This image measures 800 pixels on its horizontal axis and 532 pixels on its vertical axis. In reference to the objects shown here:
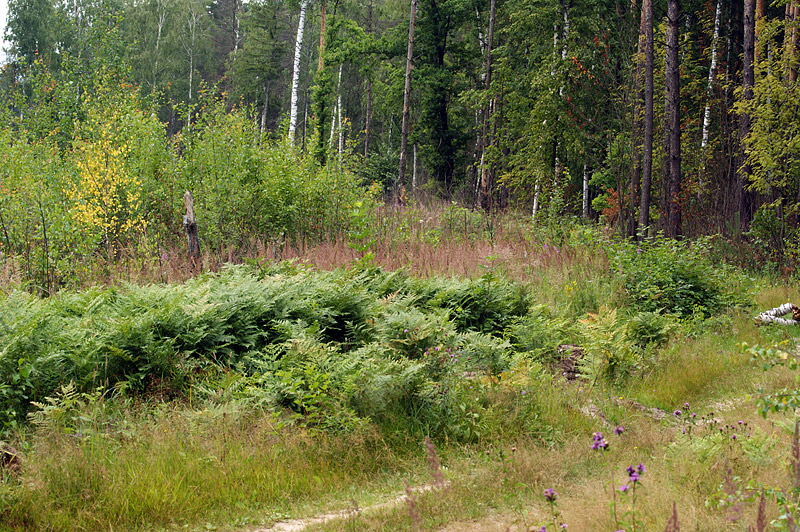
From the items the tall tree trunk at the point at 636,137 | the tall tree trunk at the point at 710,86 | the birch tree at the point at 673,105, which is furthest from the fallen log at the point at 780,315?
the tall tree trunk at the point at 710,86

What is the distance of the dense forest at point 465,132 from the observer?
43.7ft

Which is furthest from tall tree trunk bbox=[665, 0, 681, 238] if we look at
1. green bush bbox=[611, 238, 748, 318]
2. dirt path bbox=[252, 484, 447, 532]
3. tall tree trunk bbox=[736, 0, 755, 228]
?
dirt path bbox=[252, 484, 447, 532]

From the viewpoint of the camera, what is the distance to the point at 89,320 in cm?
618

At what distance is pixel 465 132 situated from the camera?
34.2m

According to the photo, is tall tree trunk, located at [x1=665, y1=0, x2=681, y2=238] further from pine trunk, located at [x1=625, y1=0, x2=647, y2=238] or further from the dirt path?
the dirt path

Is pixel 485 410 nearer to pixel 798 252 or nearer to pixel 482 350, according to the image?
pixel 482 350

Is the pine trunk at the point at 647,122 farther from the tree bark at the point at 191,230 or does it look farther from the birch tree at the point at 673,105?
the tree bark at the point at 191,230

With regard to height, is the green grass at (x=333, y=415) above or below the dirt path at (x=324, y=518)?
above

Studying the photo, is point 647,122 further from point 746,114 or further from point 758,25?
point 758,25

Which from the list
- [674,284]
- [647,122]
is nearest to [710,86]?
[647,122]

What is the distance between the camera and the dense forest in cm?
1330

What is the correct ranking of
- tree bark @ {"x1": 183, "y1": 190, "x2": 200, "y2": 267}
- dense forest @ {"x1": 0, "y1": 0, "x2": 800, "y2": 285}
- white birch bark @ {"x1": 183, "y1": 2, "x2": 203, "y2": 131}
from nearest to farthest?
tree bark @ {"x1": 183, "y1": 190, "x2": 200, "y2": 267}
dense forest @ {"x1": 0, "y1": 0, "x2": 800, "y2": 285}
white birch bark @ {"x1": 183, "y1": 2, "x2": 203, "y2": 131}

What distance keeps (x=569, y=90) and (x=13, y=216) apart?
1686 centimetres

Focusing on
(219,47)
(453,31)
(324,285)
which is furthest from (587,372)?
(219,47)
